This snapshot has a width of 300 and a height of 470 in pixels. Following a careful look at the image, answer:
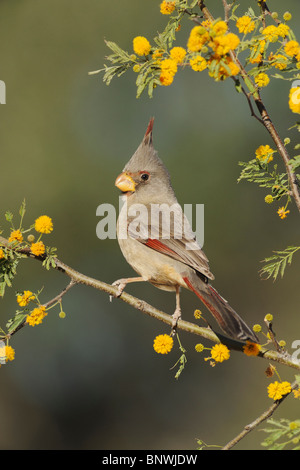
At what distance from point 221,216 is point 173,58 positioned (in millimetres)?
5109

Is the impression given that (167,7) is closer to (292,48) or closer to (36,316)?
(292,48)

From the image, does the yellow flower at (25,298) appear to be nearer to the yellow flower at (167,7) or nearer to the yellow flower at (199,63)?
the yellow flower at (199,63)

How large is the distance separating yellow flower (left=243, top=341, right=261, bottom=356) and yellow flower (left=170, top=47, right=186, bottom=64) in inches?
38.1

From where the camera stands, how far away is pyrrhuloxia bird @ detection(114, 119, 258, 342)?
9.84ft

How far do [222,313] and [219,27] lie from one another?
1153 millimetres

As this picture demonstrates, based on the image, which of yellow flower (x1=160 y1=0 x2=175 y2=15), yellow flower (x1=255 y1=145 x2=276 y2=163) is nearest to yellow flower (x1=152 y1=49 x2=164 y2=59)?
yellow flower (x1=160 y1=0 x2=175 y2=15)

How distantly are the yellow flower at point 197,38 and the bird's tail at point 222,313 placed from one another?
1.01 m

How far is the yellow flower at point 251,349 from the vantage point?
7.25ft

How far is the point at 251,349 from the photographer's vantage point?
2.22 metres

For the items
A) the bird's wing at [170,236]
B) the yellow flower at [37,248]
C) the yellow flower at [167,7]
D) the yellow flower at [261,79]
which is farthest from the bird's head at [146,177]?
the yellow flower at [261,79]

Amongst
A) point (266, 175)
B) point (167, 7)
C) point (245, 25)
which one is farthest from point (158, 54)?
point (266, 175)

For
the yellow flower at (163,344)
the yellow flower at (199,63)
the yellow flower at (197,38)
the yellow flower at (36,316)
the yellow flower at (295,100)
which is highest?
the yellow flower at (197,38)
